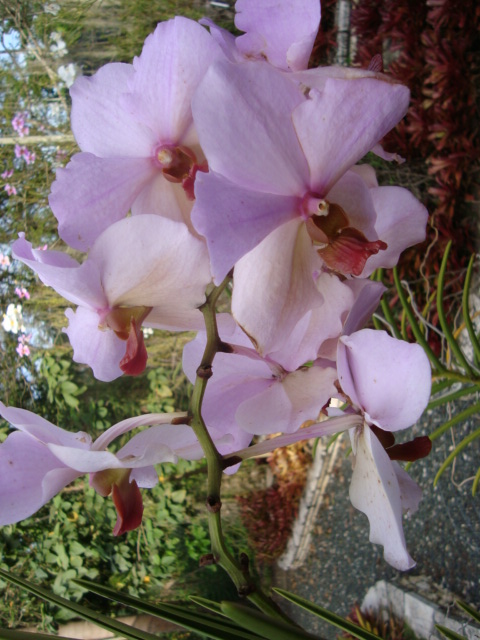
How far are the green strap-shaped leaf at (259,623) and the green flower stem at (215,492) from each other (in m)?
0.06

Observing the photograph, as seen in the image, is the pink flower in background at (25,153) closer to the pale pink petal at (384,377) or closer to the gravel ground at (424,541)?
the gravel ground at (424,541)

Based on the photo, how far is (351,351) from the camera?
37 centimetres

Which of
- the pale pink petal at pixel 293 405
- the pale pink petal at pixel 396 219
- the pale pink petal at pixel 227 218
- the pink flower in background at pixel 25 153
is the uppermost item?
the pale pink petal at pixel 227 218

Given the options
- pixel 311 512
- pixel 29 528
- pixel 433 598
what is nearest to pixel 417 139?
pixel 433 598

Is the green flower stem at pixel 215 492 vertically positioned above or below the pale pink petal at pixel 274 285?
below

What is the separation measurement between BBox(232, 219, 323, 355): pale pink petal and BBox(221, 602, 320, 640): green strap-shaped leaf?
144 millimetres

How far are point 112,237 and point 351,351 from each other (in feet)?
0.55

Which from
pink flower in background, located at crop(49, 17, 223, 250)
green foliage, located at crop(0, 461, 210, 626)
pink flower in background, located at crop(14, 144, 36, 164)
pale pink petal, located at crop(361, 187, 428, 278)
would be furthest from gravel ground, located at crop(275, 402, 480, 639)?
pink flower in background, located at crop(14, 144, 36, 164)

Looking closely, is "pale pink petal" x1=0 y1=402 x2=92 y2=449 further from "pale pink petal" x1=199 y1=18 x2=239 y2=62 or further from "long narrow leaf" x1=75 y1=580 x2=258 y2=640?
"pale pink petal" x1=199 y1=18 x2=239 y2=62

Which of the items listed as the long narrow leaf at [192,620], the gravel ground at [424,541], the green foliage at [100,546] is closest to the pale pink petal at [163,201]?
the long narrow leaf at [192,620]

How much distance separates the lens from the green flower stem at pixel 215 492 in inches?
13.2

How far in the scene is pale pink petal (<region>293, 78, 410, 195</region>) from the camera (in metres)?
0.32

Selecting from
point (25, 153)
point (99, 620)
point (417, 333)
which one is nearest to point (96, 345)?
point (99, 620)

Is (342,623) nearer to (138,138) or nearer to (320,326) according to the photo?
(320,326)
